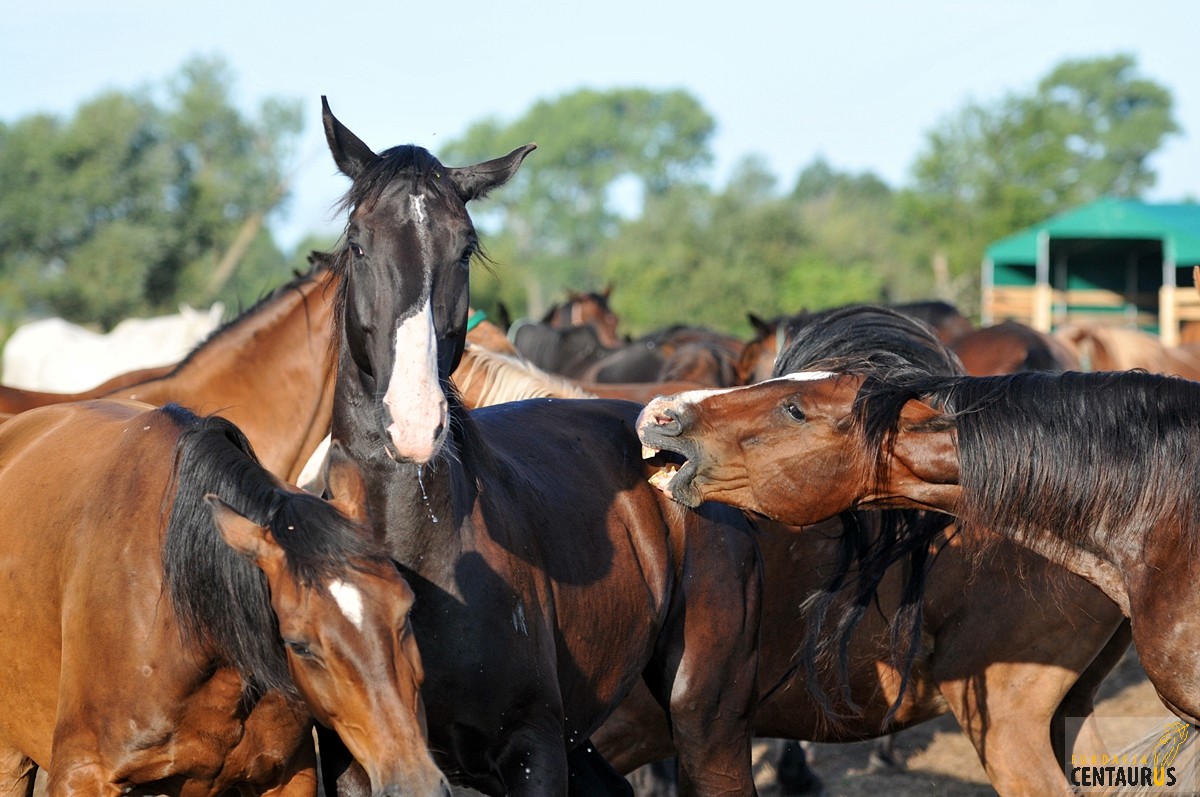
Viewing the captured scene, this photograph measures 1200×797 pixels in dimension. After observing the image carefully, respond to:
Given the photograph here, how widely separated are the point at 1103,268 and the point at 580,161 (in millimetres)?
45103

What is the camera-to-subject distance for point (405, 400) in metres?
2.57

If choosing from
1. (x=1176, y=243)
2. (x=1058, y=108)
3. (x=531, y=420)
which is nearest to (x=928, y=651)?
(x=531, y=420)

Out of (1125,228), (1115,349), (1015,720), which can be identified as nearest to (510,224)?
(1125,228)

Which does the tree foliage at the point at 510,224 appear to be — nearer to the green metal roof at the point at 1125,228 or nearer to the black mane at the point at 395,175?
the black mane at the point at 395,175

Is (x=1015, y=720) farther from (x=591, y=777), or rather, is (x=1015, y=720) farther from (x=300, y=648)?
(x=300, y=648)

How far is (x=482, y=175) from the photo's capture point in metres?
2.99

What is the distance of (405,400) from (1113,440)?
185 cm

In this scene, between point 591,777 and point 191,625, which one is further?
point 591,777

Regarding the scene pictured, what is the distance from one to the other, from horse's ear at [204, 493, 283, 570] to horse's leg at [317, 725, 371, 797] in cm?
66

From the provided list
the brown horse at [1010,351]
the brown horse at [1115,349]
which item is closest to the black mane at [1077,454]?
the brown horse at [1010,351]

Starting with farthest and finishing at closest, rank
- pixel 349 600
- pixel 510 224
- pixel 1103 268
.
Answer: pixel 510 224
pixel 1103 268
pixel 349 600

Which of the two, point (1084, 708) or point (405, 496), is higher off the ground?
point (405, 496)

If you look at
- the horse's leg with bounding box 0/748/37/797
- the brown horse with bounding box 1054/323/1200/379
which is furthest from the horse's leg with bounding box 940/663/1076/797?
the brown horse with bounding box 1054/323/1200/379

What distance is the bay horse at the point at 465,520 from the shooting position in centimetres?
274
